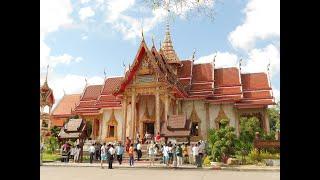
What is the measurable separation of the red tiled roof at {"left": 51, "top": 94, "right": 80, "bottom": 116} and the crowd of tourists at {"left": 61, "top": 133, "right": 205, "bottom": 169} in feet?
40.3

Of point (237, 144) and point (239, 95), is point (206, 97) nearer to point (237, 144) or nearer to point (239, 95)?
point (239, 95)

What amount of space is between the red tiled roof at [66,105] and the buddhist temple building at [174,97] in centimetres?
642

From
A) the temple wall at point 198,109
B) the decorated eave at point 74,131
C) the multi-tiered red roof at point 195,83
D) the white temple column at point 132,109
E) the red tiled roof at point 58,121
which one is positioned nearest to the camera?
the decorated eave at point 74,131

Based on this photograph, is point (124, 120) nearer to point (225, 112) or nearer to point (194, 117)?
point (194, 117)

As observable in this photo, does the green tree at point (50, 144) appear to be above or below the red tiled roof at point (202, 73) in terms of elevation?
below

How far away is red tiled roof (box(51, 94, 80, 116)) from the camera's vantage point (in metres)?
31.5

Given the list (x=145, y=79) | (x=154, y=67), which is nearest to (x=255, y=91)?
(x=154, y=67)

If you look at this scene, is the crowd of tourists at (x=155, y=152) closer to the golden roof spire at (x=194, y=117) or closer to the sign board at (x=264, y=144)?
the sign board at (x=264, y=144)

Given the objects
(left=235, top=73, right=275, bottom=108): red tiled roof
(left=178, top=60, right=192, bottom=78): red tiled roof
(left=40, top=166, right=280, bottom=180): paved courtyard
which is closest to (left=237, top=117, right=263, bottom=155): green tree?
(left=235, top=73, right=275, bottom=108): red tiled roof

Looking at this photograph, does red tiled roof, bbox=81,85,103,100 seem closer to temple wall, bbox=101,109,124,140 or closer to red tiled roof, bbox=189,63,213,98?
temple wall, bbox=101,109,124,140

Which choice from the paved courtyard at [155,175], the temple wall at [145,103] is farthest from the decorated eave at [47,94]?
the paved courtyard at [155,175]

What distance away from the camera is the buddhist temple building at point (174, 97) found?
2086cm

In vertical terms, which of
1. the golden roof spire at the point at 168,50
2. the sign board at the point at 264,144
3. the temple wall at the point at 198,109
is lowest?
the sign board at the point at 264,144
